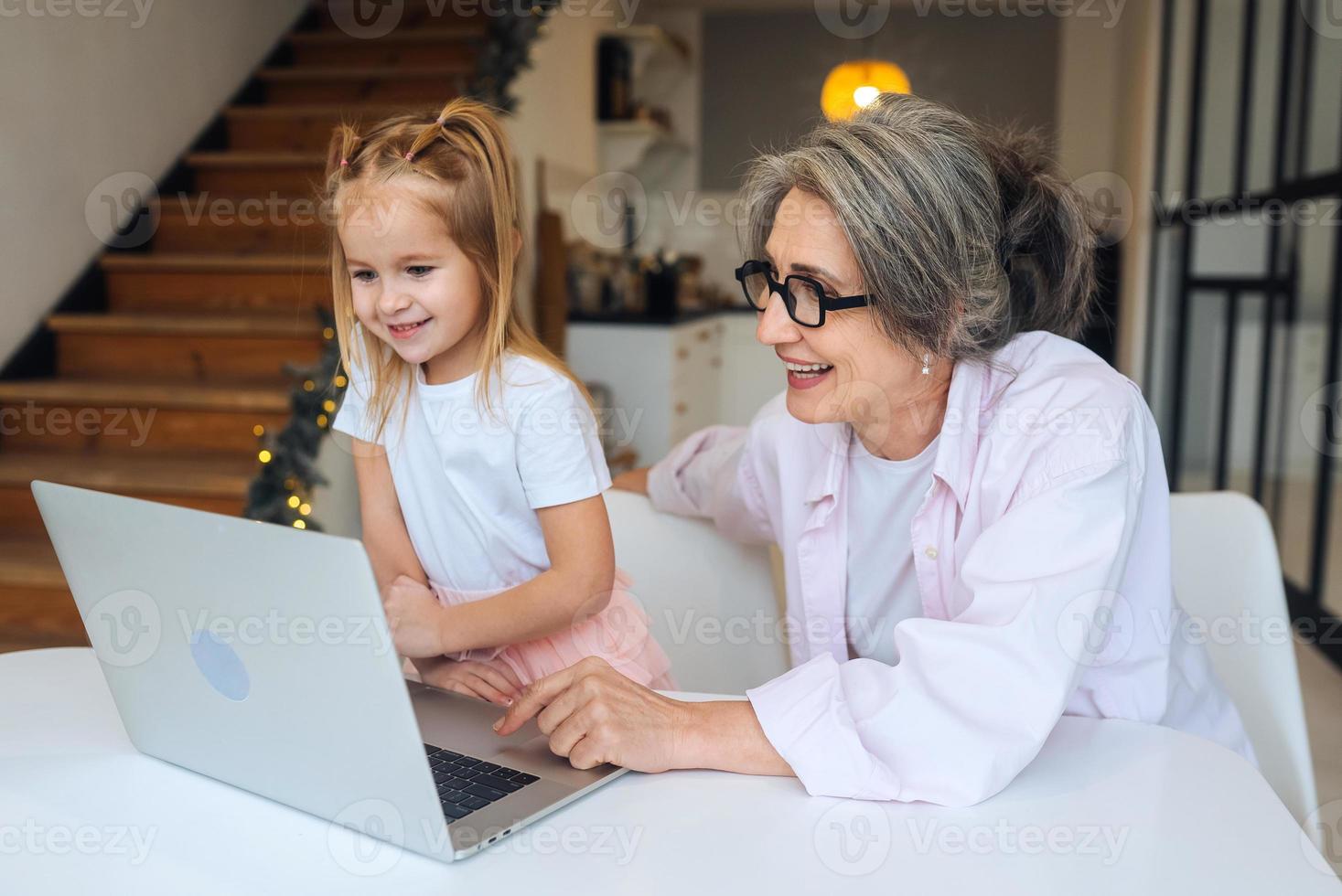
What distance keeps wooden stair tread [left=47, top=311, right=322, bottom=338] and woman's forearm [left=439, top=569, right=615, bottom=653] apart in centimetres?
250

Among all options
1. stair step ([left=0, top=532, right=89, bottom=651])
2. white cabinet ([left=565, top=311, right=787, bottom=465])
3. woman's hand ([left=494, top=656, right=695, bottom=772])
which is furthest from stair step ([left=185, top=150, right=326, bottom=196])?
woman's hand ([left=494, top=656, right=695, bottom=772])

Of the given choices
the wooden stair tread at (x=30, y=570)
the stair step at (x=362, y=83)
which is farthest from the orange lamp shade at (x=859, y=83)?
the wooden stair tread at (x=30, y=570)

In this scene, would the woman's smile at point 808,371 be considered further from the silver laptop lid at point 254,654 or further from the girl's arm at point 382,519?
the silver laptop lid at point 254,654

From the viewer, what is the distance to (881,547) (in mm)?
1340

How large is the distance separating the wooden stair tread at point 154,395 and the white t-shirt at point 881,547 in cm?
234

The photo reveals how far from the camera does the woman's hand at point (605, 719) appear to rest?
91cm

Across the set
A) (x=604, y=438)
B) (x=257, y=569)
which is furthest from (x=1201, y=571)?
(x=604, y=438)

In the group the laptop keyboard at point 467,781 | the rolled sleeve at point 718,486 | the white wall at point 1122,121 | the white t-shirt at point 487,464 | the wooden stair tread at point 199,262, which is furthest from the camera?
the white wall at point 1122,121

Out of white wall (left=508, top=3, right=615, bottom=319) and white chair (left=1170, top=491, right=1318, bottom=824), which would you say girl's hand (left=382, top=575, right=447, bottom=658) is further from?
white wall (left=508, top=3, right=615, bottom=319)

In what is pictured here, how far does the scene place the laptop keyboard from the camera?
0.85 m

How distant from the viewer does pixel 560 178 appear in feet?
17.6

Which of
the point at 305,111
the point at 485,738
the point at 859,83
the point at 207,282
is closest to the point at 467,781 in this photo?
the point at 485,738

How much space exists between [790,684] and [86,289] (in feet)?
11.4

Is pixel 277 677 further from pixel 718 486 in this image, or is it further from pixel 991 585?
pixel 718 486
